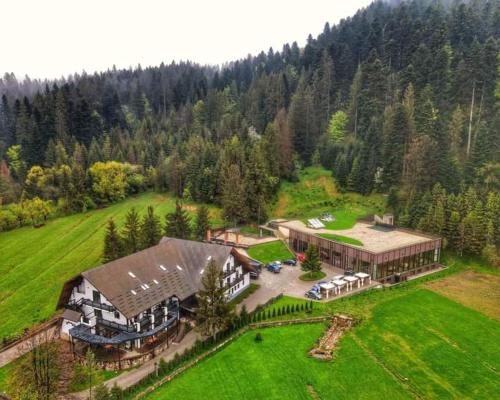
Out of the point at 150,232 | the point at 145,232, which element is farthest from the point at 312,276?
the point at 145,232

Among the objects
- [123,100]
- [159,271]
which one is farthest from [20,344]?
[123,100]

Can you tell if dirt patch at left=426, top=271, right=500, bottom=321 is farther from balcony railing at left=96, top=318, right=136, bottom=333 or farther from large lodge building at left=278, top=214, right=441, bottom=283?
balcony railing at left=96, top=318, right=136, bottom=333

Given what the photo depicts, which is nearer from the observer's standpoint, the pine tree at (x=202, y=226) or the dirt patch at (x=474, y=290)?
the dirt patch at (x=474, y=290)

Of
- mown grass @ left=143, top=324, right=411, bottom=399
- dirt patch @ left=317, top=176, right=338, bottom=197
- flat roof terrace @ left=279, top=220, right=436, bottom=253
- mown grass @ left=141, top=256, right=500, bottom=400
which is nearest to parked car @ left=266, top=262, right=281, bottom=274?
flat roof terrace @ left=279, top=220, right=436, bottom=253

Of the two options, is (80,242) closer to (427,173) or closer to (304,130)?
(304,130)

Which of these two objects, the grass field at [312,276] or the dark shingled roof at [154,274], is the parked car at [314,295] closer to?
the grass field at [312,276]

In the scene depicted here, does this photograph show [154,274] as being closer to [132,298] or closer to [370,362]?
[132,298]

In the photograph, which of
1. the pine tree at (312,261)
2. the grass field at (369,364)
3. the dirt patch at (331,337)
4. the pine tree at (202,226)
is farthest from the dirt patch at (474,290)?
the pine tree at (202,226)
